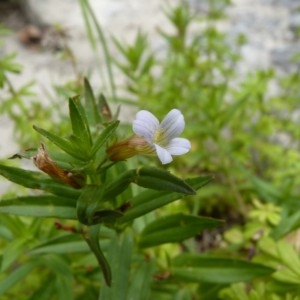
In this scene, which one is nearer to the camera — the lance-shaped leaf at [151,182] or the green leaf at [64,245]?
the lance-shaped leaf at [151,182]

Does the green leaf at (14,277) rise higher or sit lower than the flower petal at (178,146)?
lower

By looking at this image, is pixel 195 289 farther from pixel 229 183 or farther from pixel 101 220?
pixel 229 183

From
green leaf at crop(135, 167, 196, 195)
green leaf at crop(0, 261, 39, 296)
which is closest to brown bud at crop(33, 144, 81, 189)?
green leaf at crop(135, 167, 196, 195)

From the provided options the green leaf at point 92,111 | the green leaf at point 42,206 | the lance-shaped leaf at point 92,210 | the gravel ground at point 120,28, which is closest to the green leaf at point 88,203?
the lance-shaped leaf at point 92,210

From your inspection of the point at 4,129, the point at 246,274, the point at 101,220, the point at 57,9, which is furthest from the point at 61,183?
the point at 57,9

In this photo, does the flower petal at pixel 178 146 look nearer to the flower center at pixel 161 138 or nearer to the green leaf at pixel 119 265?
the flower center at pixel 161 138

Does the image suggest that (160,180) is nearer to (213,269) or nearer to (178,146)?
(178,146)
